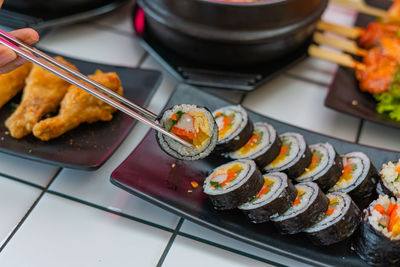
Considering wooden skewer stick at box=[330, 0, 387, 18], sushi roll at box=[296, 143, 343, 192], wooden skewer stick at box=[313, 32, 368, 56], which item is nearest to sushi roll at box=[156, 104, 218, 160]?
sushi roll at box=[296, 143, 343, 192]

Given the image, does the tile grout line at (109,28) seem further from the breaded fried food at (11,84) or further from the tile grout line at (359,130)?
the tile grout line at (359,130)

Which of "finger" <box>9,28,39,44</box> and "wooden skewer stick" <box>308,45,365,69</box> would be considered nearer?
"finger" <box>9,28,39,44</box>

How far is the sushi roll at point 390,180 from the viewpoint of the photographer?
178 centimetres

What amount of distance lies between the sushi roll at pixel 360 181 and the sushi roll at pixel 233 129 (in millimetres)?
440

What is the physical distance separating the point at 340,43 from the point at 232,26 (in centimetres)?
83

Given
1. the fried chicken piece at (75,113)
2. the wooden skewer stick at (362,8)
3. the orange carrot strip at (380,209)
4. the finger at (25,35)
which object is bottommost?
the fried chicken piece at (75,113)

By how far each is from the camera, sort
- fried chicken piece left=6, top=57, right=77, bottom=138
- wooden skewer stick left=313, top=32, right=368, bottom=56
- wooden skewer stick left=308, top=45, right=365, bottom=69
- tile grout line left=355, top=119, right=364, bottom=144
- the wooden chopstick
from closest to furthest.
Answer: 1. the wooden chopstick
2. fried chicken piece left=6, top=57, right=77, bottom=138
3. tile grout line left=355, top=119, right=364, bottom=144
4. wooden skewer stick left=308, top=45, right=365, bottom=69
5. wooden skewer stick left=313, top=32, right=368, bottom=56

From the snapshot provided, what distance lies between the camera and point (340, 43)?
8.92ft

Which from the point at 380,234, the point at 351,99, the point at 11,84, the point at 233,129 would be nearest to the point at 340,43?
the point at 351,99

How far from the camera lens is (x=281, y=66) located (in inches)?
100.0

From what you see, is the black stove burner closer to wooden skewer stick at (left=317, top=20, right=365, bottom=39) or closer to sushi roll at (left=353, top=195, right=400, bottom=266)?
wooden skewer stick at (left=317, top=20, right=365, bottom=39)

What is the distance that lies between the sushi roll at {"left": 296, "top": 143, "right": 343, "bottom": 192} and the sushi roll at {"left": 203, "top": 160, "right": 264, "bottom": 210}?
23 cm

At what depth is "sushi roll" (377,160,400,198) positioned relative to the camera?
69.9 inches

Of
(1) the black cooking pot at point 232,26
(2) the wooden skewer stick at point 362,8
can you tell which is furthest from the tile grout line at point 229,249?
(2) the wooden skewer stick at point 362,8
